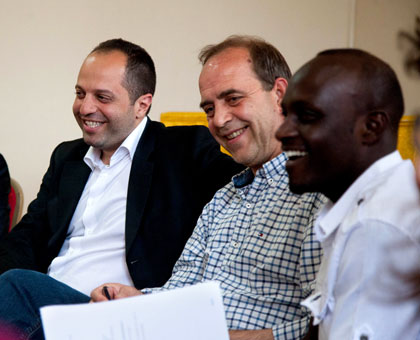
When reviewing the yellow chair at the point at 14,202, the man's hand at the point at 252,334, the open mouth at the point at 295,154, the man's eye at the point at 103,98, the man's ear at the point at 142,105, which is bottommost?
the yellow chair at the point at 14,202

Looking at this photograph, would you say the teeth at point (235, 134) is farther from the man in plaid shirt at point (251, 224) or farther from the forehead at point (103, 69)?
the forehead at point (103, 69)

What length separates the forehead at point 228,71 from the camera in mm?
1595

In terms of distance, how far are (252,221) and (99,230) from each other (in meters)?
0.74

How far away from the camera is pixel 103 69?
217 cm

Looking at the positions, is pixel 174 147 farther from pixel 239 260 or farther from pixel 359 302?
pixel 359 302

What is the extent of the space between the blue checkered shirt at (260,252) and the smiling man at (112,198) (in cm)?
29

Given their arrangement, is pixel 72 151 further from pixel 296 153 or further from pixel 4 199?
pixel 296 153

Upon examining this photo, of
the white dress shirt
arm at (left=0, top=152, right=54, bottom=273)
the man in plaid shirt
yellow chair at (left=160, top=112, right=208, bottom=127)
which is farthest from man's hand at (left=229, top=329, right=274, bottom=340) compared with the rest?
yellow chair at (left=160, top=112, right=208, bottom=127)

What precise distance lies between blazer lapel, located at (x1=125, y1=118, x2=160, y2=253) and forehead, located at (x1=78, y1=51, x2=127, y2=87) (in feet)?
0.83

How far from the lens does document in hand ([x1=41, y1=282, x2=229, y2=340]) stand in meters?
0.99

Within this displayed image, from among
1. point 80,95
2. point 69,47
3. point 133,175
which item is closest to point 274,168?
point 133,175

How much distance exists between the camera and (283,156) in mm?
1519

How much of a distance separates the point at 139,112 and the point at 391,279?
5.23ft

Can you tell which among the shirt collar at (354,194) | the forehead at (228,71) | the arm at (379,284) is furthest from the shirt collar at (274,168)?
the arm at (379,284)
